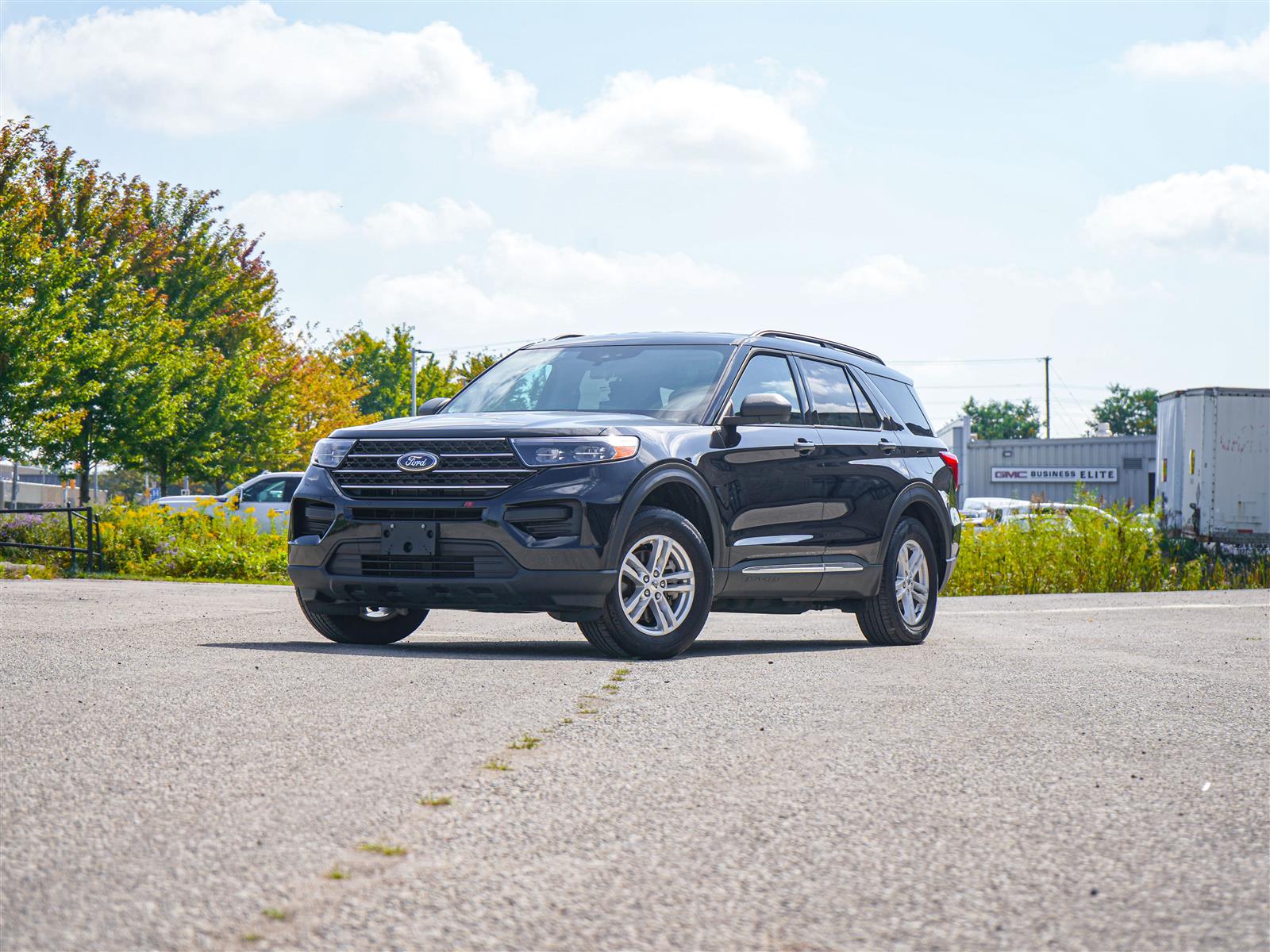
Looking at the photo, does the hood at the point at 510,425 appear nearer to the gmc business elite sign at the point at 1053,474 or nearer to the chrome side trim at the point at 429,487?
the chrome side trim at the point at 429,487

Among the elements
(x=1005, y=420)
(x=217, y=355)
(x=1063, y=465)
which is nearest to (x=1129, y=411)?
(x=1005, y=420)

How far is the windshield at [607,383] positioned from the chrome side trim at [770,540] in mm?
750

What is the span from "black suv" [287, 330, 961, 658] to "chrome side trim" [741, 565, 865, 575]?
13 mm

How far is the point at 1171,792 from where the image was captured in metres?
4.57

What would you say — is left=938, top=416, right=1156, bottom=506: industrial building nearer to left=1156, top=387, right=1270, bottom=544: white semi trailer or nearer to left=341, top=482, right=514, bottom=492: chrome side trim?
left=1156, top=387, right=1270, bottom=544: white semi trailer

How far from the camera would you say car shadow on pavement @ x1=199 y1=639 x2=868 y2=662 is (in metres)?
8.10

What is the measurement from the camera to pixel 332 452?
823 cm

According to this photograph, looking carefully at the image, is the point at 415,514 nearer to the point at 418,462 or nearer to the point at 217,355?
the point at 418,462

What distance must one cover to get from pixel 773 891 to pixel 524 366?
6.45m

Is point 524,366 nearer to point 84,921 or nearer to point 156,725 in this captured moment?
point 156,725

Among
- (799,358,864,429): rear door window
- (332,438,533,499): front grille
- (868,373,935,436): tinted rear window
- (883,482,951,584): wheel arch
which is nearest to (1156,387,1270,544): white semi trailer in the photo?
(868,373,935,436): tinted rear window

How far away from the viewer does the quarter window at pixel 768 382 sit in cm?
882

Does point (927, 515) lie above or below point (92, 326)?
below

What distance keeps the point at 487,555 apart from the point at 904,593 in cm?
348
